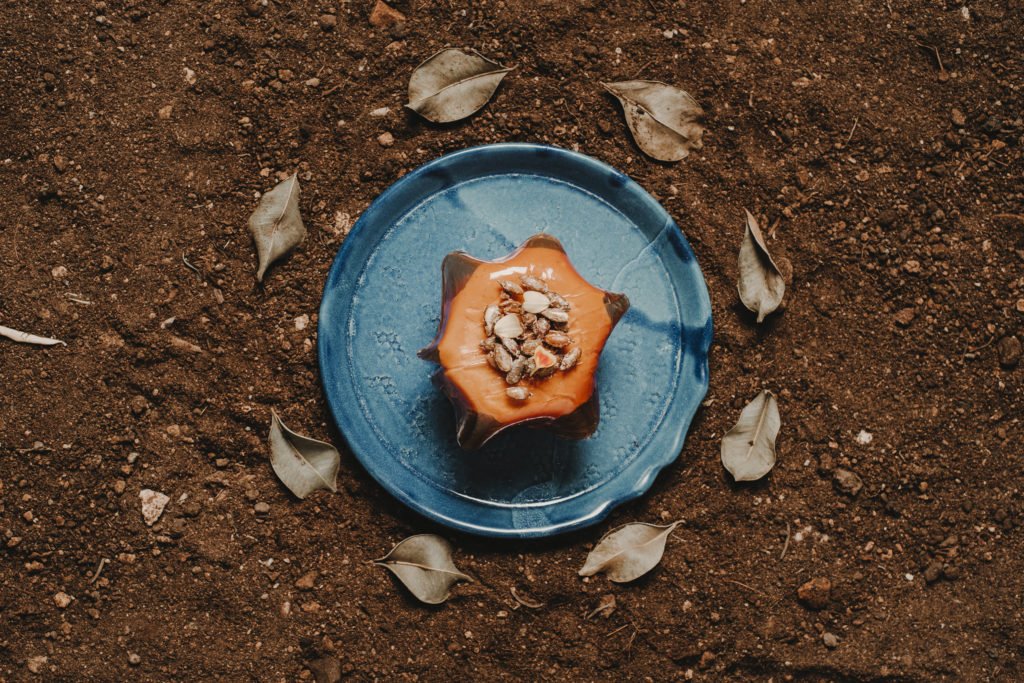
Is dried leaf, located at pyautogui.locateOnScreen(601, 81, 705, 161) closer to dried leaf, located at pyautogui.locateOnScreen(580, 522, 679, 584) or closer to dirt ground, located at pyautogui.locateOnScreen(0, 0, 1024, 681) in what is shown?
dirt ground, located at pyautogui.locateOnScreen(0, 0, 1024, 681)

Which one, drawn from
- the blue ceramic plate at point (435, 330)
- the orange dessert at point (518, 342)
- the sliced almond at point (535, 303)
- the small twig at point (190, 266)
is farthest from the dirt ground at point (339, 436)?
the sliced almond at point (535, 303)

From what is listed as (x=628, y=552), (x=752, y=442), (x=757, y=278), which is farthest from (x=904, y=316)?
(x=628, y=552)

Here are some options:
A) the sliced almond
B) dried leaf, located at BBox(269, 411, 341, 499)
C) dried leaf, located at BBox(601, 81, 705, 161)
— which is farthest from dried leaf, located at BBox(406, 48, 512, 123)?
dried leaf, located at BBox(269, 411, 341, 499)

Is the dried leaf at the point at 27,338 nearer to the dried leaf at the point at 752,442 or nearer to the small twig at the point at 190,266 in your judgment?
the small twig at the point at 190,266

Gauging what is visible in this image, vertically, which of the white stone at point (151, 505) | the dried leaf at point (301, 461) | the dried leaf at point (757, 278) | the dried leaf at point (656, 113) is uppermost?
the dried leaf at point (656, 113)

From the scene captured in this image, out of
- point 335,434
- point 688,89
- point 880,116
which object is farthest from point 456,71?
point 880,116
